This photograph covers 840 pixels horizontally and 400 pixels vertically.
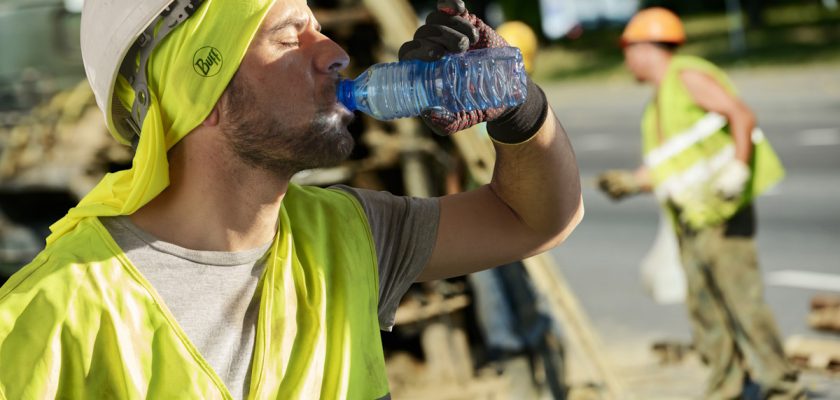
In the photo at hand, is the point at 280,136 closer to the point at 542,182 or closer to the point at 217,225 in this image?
the point at 217,225

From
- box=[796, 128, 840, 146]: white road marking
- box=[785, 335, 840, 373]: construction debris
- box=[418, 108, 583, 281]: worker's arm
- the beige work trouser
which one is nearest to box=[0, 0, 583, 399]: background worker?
box=[418, 108, 583, 281]: worker's arm

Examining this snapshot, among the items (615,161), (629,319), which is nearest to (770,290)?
(629,319)

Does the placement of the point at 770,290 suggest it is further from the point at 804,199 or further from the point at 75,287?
the point at 75,287

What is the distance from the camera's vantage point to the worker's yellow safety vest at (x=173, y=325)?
101 inches

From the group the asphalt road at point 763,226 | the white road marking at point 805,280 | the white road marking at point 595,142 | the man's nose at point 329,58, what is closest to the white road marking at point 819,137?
the asphalt road at point 763,226

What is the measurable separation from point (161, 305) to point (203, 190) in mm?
306

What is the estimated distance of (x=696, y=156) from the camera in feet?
25.1

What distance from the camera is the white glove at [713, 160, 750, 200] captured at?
7.50 meters

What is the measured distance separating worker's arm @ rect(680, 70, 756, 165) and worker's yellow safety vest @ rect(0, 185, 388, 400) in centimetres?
476

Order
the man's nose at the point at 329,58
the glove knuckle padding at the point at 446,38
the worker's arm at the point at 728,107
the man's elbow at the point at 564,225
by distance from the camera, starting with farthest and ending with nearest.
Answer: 1. the worker's arm at the point at 728,107
2. the man's elbow at the point at 564,225
3. the man's nose at the point at 329,58
4. the glove knuckle padding at the point at 446,38

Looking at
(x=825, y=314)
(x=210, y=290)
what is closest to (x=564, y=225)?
(x=210, y=290)

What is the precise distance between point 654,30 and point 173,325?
227 inches

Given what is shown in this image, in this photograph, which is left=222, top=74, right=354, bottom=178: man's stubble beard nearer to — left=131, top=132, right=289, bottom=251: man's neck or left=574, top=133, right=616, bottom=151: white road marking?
left=131, top=132, right=289, bottom=251: man's neck

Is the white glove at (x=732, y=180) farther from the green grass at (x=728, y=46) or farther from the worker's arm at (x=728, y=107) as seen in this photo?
the green grass at (x=728, y=46)
